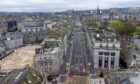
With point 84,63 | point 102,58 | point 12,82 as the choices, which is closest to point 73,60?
point 84,63

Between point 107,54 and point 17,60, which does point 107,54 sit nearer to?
point 107,54

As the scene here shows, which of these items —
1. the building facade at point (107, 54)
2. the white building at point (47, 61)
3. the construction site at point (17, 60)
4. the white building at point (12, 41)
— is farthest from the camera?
the white building at point (12, 41)

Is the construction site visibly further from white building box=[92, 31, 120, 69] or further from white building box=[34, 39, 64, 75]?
white building box=[92, 31, 120, 69]

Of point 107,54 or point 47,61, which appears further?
point 107,54

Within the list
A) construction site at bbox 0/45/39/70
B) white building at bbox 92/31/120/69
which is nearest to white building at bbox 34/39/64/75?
white building at bbox 92/31/120/69

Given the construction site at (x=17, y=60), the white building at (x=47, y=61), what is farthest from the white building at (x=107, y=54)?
the construction site at (x=17, y=60)

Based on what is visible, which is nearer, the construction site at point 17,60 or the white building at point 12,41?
the construction site at point 17,60

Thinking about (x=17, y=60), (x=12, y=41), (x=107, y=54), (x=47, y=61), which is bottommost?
(x=17, y=60)

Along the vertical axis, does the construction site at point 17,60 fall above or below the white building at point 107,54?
below

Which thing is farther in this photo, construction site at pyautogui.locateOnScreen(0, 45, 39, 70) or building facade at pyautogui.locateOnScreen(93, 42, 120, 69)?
construction site at pyautogui.locateOnScreen(0, 45, 39, 70)

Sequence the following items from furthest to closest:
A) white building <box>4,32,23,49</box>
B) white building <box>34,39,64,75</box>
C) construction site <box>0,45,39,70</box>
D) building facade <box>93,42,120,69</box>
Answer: white building <box>4,32,23,49</box> < construction site <box>0,45,39,70</box> < building facade <box>93,42,120,69</box> < white building <box>34,39,64,75</box>

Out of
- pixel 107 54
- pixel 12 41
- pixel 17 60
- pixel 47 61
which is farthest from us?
pixel 12 41

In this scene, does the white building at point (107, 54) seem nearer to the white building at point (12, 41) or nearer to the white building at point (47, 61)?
the white building at point (47, 61)

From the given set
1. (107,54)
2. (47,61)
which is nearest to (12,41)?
(47,61)
